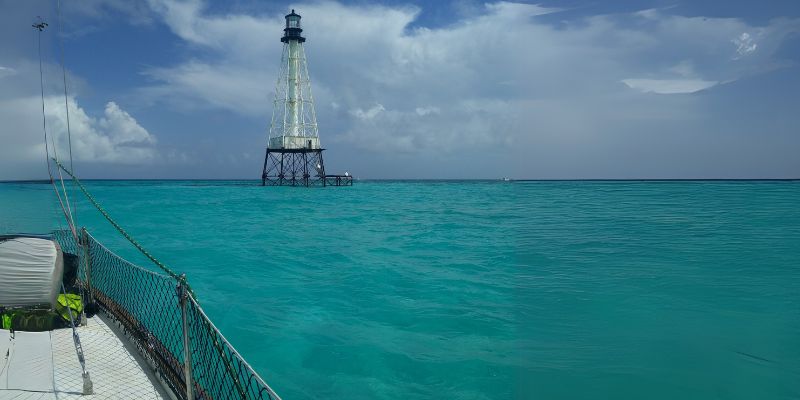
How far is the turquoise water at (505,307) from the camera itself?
379 inches

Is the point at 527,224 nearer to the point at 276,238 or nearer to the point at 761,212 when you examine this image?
the point at 276,238

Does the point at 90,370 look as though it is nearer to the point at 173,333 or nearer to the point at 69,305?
the point at 69,305

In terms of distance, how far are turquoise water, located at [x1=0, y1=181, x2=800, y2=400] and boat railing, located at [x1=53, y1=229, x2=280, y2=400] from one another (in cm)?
173

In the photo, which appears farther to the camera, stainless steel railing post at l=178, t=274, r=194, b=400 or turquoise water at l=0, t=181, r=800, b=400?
turquoise water at l=0, t=181, r=800, b=400

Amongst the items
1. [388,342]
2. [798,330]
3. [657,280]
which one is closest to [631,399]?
[388,342]

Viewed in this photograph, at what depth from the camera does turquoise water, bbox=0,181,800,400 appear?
31.6 feet

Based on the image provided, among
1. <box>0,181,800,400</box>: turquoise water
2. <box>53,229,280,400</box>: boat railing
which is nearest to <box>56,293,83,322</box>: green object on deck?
<box>53,229,280,400</box>: boat railing

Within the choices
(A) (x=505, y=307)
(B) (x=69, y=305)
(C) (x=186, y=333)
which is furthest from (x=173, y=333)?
(A) (x=505, y=307)

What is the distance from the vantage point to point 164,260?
2295 centimetres

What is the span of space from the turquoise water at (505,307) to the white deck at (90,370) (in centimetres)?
332

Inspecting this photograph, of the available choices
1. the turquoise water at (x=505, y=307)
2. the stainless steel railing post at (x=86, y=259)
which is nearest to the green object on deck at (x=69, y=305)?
the stainless steel railing post at (x=86, y=259)

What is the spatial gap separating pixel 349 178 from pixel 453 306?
280 feet

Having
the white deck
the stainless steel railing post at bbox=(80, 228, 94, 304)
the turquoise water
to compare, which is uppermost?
the stainless steel railing post at bbox=(80, 228, 94, 304)

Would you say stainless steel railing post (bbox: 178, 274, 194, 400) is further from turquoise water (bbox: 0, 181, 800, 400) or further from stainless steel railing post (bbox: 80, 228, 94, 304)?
stainless steel railing post (bbox: 80, 228, 94, 304)
